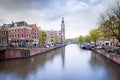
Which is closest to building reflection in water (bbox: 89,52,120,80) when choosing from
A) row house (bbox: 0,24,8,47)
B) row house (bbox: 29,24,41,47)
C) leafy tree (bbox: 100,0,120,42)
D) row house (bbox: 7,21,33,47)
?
leafy tree (bbox: 100,0,120,42)

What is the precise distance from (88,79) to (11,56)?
26213 millimetres

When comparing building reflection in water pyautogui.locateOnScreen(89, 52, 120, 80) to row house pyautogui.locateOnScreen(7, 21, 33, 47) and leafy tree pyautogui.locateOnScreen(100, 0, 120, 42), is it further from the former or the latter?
row house pyautogui.locateOnScreen(7, 21, 33, 47)

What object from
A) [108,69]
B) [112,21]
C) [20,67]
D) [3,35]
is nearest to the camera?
[108,69]

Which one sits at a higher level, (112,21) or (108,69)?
(112,21)

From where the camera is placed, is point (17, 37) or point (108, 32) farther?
point (17, 37)

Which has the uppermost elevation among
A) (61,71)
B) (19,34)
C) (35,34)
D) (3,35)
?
(35,34)

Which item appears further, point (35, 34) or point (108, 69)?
point (35, 34)

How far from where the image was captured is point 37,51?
53.1 m

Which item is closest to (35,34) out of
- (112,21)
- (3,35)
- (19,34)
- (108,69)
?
(19,34)

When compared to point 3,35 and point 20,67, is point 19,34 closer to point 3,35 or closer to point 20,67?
point 3,35

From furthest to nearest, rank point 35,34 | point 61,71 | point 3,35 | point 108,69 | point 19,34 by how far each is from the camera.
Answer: point 35,34 < point 19,34 < point 3,35 < point 108,69 < point 61,71

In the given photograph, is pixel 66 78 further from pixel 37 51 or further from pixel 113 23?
pixel 37 51

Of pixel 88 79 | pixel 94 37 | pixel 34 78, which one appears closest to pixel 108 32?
pixel 88 79

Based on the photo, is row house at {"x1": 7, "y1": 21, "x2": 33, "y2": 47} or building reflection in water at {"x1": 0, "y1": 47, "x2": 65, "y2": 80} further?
row house at {"x1": 7, "y1": 21, "x2": 33, "y2": 47}
